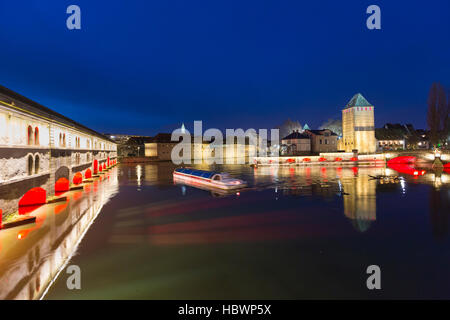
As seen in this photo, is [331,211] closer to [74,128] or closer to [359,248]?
[359,248]

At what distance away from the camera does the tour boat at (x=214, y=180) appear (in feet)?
76.9

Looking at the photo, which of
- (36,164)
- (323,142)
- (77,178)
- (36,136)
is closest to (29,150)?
(36,164)

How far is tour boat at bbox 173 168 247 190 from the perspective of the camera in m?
23.4

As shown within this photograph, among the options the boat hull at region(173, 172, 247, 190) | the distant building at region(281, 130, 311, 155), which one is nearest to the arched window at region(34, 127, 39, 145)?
the boat hull at region(173, 172, 247, 190)

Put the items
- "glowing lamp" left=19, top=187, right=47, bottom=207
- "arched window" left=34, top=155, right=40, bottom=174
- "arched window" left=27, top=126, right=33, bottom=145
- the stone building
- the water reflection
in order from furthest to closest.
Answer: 1. the stone building
2. "glowing lamp" left=19, top=187, right=47, bottom=207
3. "arched window" left=34, top=155, right=40, bottom=174
4. "arched window" left=27, top=126, right=33, bottom=145
5. the water reflection

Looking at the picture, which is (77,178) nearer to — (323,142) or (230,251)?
(230,251)

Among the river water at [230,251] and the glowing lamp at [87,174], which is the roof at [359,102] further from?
the glowing lamp at [87,174]

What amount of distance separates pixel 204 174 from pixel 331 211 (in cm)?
1550

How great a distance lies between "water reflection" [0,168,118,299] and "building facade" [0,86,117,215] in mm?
1686

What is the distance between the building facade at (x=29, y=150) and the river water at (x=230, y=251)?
1.91m

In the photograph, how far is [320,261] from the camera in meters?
8.09
